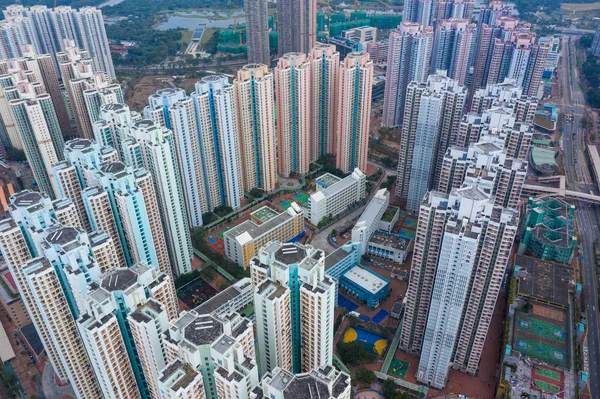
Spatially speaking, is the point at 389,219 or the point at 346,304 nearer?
the point at 346,304

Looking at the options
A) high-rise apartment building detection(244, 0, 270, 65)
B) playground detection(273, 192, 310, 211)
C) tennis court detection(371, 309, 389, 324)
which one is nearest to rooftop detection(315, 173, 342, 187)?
playground detection(273, 192, 310, 211)

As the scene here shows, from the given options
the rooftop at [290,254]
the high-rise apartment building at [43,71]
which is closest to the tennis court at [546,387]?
the rooftop at [290,254]

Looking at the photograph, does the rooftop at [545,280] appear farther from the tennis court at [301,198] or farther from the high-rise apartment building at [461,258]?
the tennis court at [301,198]

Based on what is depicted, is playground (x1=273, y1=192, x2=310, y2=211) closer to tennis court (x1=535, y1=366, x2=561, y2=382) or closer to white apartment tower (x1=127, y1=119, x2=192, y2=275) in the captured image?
white apartment tower (x1=127, y1=119, x2=192, y2=275)

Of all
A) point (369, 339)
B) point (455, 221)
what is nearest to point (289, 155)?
point (369, 339)

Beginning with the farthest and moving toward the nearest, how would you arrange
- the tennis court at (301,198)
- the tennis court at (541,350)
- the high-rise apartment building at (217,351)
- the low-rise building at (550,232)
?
1. the tennis court at (301,198)
2. the low-rise building at (550,232)
3. the tennis court at (541,350)
4. the high-rise apartment building at (217,351)

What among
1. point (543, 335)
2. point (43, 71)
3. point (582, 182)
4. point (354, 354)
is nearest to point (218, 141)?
point (354, 354)

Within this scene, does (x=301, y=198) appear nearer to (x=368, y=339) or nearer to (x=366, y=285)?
(x=366, y=285)
